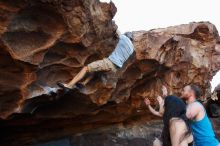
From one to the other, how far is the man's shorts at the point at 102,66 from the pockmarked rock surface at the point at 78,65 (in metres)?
0.18

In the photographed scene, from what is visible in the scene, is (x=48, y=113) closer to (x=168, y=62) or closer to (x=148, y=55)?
(x=148, y=55)

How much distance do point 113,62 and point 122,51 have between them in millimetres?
361

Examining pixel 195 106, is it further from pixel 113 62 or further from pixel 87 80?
pixel 113 62

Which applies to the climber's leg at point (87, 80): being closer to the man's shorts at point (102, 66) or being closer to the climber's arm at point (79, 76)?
the man's shorts at point (102, 66)

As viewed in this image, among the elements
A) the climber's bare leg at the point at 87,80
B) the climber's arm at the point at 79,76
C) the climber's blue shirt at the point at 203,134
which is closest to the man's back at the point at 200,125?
the climber's blue shirt at the point at 203,134

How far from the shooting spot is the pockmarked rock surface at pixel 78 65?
4559 millimetres

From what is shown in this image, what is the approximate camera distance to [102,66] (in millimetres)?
6359

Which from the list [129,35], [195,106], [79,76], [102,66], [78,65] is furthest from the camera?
[129,35]

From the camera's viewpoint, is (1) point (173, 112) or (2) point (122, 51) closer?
(1) point (173, 112)

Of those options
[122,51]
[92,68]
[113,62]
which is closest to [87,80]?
[92,68]

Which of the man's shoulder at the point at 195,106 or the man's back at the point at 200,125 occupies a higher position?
the man's shoulder at the point at 195,106

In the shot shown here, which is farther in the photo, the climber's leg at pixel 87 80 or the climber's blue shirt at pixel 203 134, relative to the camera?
the climber's leg at pixel 87 80

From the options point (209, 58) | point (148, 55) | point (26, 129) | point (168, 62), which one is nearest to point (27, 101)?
point (26, 129)

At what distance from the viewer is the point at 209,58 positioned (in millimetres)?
9414
